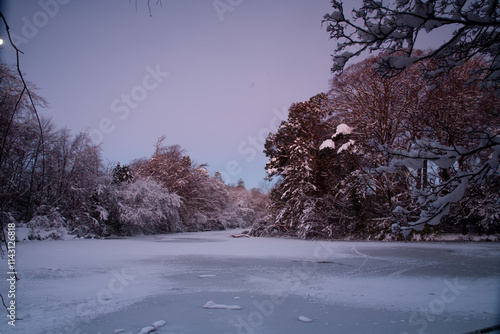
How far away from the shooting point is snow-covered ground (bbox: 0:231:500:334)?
3.07m

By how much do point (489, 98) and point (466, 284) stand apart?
888 cm

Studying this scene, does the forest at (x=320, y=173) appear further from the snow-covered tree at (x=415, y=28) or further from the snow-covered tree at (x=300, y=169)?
the snow-covered tree at (x=415, y=28)

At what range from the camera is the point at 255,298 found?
4051 millimetres

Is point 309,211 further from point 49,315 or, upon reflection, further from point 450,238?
point 49,315

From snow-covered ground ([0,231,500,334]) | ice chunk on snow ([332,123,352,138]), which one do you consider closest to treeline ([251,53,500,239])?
ice chunk on snow ([332,123,352,138])

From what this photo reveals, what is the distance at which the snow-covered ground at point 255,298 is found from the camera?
3.07 m

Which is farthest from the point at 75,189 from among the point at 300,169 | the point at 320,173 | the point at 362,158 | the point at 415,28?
the point at 415,28

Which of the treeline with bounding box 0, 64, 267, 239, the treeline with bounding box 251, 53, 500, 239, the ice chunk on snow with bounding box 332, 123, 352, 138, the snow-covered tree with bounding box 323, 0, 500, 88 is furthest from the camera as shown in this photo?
the ice chunk on snow with bounding box 332, 123, 352, 138

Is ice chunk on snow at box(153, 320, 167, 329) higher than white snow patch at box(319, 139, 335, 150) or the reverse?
the reverse

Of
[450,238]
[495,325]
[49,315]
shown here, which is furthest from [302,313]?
[450,238]

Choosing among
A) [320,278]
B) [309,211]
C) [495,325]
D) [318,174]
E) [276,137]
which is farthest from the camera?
[276,137]

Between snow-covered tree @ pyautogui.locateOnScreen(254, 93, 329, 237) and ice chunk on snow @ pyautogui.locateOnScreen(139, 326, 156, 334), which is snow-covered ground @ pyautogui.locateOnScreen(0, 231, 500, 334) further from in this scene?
snow-covered tree @ pyautogui.locateOnScreen(254, 93, 329, 237)

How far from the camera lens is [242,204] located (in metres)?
39.0

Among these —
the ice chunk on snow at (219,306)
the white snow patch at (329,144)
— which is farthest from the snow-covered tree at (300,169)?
the ice chunk on snow at (219,306)
